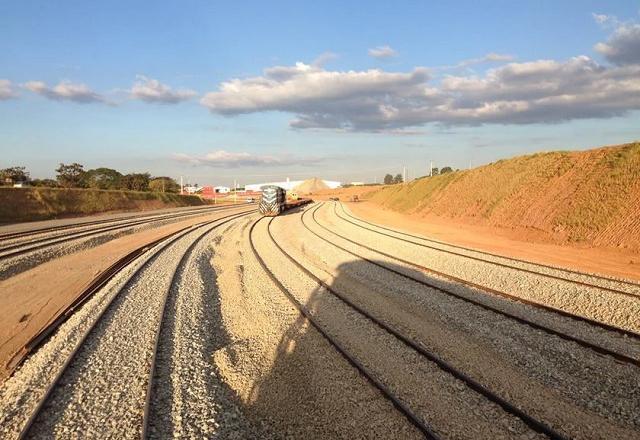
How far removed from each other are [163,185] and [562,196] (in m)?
77.4

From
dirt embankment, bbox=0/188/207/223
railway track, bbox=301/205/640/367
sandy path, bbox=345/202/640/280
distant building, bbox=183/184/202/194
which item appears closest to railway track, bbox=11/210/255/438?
railway track, bbox=301/205/640/367

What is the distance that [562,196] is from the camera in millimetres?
28391

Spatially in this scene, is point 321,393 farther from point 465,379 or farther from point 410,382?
point 465,379

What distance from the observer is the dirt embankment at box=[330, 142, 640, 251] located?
2269 centimetres

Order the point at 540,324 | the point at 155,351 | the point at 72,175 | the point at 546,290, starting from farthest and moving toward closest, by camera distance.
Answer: the point at 72,175, the point at 546,290, the point at 540,324, the point at 155,351

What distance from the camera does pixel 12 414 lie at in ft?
21.2

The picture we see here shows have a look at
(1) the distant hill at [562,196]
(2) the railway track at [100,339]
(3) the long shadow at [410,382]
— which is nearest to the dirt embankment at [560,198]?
(1) the distant hill at [562,196]

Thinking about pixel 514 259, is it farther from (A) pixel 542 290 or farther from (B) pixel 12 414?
(B) pixel 12 414

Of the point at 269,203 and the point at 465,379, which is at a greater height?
the point at 269,203

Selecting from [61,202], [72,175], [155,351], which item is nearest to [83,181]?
[72,175]

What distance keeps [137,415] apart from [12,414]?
1.76 meters

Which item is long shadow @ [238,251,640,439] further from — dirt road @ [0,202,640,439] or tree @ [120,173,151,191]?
tree @ [120,173,151,191]

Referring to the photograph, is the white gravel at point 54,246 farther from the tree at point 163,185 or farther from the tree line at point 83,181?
the tree at point 163,185

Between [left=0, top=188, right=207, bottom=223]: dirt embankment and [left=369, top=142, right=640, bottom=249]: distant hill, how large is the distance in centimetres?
3710
